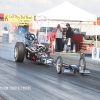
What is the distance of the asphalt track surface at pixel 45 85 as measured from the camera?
25.7 ft

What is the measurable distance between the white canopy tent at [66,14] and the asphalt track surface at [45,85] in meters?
8.54

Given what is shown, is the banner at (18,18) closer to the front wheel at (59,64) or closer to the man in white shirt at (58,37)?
the man in white shirt at (58,37)

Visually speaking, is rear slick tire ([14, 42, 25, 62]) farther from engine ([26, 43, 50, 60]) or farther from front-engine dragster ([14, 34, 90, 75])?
engine ([26, 43, 50, 60])

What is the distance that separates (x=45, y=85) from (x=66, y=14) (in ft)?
39.0

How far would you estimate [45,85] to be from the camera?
30.5 ft

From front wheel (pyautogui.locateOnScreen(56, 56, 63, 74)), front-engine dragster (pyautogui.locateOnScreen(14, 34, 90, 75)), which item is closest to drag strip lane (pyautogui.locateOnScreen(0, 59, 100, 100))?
front wheel (pyautogui.locateOnScreen(56, 56, 63, 74))

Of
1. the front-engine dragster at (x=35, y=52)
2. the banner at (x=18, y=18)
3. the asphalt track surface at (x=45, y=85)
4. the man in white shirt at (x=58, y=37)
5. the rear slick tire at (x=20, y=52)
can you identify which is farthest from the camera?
the banner at (x=18, y=18)

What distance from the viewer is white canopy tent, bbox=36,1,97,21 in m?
20.6

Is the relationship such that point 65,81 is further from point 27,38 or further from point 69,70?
point 27,38

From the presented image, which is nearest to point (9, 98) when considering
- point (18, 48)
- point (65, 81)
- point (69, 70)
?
point (65, 81)

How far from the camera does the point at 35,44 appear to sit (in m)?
14.8

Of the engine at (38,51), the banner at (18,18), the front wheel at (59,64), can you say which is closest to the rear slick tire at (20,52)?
the engine at (38,51)

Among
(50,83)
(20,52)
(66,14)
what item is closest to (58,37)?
(66,14)

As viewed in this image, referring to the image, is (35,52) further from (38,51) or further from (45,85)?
(45,85)
